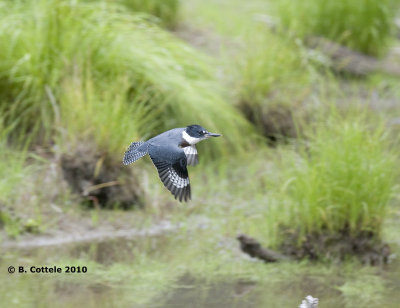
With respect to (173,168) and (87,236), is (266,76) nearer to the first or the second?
(87,236)

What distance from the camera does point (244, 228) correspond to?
5.72 metres

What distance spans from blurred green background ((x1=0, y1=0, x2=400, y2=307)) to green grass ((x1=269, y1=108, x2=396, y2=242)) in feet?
0.03

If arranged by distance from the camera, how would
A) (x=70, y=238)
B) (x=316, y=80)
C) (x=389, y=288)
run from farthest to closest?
(x=316, y=80) → (x=70, y=238) → (x=389, y=288)

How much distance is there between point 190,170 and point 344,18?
132 inches

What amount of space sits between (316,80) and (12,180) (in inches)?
137

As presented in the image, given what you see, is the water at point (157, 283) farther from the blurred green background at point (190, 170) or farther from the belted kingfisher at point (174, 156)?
the belted kingfisher at point (174, 156)

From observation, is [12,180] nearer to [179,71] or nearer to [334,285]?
[179,71]

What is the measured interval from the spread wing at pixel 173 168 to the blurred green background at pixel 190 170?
3.68 feet

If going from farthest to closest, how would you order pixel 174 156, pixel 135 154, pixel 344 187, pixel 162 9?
pixel 162 9
pixel 344 187
pixel 135 154
pixel 174 156

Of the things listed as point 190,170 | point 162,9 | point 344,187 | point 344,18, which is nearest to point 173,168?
point 344,187

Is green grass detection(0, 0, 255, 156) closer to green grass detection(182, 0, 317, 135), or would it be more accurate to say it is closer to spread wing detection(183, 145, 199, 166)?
green grass detection(182, 0, 317, 135)

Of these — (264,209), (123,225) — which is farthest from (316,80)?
(123,225)

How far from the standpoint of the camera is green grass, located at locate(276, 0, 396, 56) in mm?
8922

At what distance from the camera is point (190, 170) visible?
6.65m
